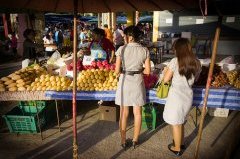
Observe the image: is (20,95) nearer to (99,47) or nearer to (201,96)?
(99,47)

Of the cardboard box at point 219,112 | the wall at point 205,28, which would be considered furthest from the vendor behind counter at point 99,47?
the wall at point 205,28

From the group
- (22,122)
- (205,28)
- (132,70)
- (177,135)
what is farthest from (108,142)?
(205,28)

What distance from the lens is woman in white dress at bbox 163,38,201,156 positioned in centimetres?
339

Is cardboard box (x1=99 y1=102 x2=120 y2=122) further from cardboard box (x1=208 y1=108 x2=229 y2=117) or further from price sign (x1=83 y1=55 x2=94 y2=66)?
cardboard box (x1=208 y1=108 x2=229 y2=117)

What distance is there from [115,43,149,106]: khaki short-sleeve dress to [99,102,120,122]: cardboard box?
1305mm

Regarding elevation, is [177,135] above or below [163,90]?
below

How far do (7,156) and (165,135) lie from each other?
114 inches

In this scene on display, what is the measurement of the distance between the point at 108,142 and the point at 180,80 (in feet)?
6.13

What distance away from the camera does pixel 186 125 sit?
204 inches

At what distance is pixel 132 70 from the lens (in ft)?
12.4

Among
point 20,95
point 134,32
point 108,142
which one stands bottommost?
point 108,142

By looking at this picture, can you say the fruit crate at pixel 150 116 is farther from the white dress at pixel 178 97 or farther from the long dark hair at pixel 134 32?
the long dark hair at pixel 134 32

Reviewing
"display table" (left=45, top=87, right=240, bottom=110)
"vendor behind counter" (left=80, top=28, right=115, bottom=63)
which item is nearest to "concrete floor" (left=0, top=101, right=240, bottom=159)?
"display table" (left=45, top=87, right=240, bottom=110)

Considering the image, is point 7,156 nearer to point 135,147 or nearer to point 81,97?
point 81,97
